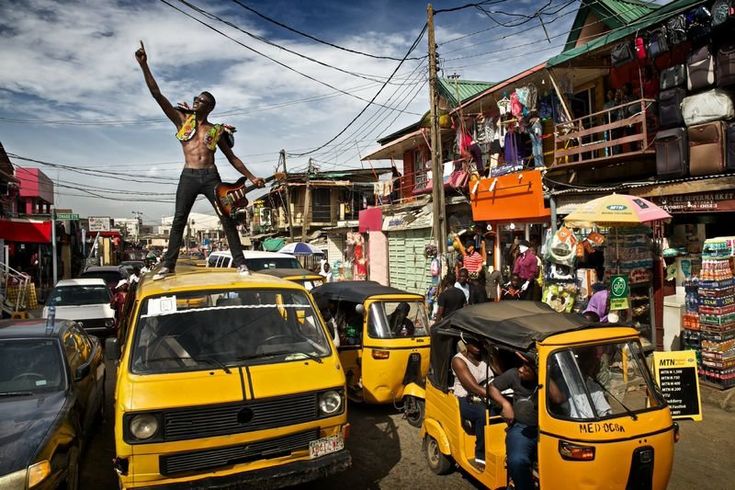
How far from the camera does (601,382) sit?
Result: 3.80m

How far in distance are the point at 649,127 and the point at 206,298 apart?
981cm

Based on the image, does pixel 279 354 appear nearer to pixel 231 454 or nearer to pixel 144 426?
pixel 231 454

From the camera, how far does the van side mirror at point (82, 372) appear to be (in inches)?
202

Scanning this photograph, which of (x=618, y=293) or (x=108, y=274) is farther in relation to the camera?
(x=108, y=274)

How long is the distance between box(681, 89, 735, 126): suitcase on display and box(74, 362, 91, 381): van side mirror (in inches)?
412

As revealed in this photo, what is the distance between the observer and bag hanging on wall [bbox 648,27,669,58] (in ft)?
30.8

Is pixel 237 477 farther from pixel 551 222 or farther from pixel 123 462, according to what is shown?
pixel 551 222

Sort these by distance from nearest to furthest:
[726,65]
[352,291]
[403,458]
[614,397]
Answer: [614,397]
[403,458]
[352,291]
[726,65]

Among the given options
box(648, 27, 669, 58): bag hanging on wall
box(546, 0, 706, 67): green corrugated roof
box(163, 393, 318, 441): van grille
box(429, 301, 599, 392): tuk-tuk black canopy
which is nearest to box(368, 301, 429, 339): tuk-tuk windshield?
box(429, 301, 599, 392): tuk-tuk black canopy

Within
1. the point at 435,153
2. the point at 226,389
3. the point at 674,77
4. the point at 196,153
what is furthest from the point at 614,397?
the point at 435,153

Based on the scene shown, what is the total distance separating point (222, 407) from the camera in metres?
3.79

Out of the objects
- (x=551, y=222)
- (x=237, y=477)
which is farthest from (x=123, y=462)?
(x=551, y=222)

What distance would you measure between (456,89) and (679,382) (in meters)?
13.2

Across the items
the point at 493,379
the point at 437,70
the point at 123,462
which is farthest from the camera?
Answer: the point at 437,70
